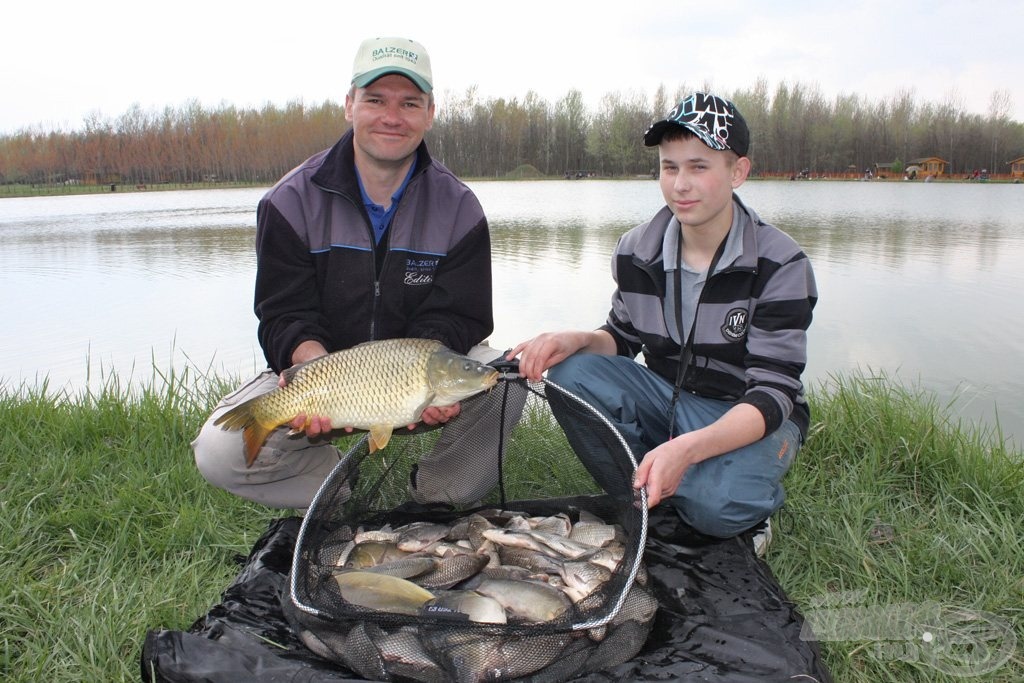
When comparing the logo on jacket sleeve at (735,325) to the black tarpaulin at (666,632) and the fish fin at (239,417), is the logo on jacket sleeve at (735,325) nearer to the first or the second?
the black tarpaulin at (666,632)

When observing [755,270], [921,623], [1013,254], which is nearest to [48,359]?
[755,270]

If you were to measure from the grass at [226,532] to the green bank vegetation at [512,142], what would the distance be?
2402cm

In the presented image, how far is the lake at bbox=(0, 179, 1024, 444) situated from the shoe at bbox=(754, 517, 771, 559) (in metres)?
1.26

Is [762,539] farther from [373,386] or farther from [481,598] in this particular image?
[373,386]

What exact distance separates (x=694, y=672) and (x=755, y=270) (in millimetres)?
943

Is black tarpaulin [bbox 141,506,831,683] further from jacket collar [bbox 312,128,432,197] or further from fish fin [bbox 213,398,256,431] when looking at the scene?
jacket collar [bbox 312,128,432,197]

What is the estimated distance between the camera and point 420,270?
204 centimetres

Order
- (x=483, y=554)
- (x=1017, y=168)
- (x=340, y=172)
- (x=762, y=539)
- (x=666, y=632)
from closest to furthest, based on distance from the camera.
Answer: (x=666, y=632)
(x=483, y=554)
(x=762, y=539)
(x=340, y=172)
(x=1017, y=168)

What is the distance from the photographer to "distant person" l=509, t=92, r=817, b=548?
1678 millimetres

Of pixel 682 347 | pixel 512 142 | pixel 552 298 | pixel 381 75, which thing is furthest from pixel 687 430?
pixel 512 142

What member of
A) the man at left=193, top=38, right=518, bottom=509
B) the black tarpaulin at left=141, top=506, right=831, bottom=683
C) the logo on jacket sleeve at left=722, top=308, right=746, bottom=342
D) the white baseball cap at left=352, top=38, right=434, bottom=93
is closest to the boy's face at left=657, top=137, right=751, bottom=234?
the logo on jacket sleeve at left=722, top=308, right=746, bottom=342

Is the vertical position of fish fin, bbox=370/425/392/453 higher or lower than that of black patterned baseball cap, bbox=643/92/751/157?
lower

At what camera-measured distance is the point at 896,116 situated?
3153 cm

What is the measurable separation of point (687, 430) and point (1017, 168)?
30.8 metres
